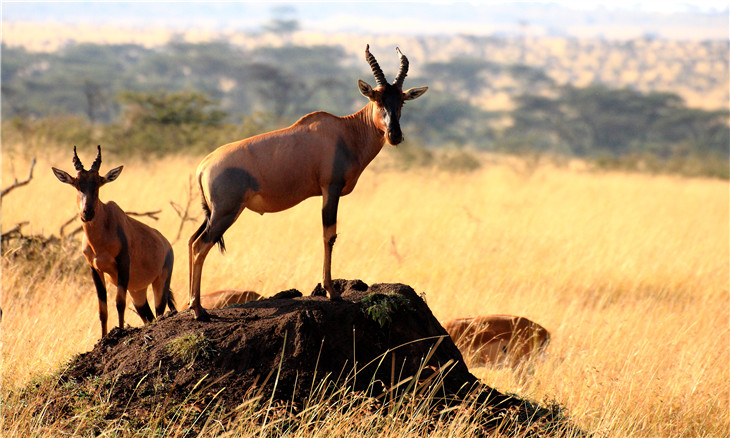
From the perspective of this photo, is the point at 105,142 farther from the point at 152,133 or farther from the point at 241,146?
the point at 241,146

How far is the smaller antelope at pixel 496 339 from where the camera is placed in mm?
7336

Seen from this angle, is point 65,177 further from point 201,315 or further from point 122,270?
point 201,315

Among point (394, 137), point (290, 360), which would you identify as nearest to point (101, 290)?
point (290, 360)

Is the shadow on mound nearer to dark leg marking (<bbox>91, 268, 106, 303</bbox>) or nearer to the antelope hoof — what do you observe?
the antelope hoof

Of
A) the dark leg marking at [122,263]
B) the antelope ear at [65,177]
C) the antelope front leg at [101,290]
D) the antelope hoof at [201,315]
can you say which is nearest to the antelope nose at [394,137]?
the antelope hoof at [201,315]

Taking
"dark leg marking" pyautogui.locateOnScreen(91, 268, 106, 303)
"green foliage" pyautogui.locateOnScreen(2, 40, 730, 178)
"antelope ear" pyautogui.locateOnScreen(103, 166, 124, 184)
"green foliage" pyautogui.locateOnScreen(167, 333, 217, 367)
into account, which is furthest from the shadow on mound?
"green foliage" pyautogui.locateOnScreen(2, 40, 730, 178)

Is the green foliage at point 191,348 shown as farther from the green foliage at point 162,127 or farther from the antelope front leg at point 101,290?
the green foliage at point 162,127

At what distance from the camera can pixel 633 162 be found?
31.4 m

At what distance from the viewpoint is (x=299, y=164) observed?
5289 millimetres

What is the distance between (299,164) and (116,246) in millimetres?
1375

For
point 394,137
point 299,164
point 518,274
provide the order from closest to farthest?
point 394,137 < point 299,164 < point 518,274

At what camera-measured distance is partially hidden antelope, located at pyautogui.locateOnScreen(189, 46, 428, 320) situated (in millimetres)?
5191

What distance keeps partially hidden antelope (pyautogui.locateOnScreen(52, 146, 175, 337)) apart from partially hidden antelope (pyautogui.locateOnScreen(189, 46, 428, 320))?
0.52 metres

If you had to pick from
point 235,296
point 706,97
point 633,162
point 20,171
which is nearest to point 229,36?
point 706,97
